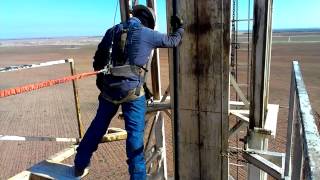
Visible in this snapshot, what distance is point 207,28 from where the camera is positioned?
170 inches

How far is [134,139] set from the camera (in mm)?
3861

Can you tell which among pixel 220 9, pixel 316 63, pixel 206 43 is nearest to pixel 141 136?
pixel 206 43

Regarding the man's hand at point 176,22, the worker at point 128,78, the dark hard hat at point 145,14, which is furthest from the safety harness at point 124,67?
the man's hand at point 176,22

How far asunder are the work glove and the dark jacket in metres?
0.32

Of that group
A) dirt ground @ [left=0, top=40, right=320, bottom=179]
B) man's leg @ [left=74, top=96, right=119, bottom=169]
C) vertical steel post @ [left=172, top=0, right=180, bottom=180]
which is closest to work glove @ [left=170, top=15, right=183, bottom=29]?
vertical steel post @ [left=172, top=0, right=180, bottom=180]

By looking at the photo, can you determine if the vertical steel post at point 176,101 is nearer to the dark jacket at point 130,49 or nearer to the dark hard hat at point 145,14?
the dark hard hat at point 145,14

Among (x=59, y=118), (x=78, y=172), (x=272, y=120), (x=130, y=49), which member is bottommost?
(x=59, y=118)

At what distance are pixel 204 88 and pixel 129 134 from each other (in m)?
1.12

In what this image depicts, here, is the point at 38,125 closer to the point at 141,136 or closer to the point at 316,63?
the point at 141,136

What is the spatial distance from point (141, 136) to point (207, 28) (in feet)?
4.55

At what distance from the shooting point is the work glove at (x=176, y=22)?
421 cm

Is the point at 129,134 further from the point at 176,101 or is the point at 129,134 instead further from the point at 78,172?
the point at 176,101

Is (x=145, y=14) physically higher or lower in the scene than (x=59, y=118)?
higher

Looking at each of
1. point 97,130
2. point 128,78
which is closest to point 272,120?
point 128,78
